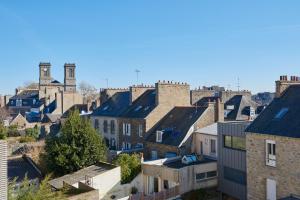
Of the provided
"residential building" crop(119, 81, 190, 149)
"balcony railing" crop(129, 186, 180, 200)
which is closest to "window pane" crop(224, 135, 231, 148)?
"balcony railing" crop(129, 186, 180, 200)

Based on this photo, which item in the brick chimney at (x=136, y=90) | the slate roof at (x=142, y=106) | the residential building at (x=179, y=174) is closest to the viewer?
the residential building at (x=179, y=174)

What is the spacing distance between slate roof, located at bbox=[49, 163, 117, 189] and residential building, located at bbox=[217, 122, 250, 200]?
8269 millimetres

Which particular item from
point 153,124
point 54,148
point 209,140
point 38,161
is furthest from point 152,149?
point 38,161

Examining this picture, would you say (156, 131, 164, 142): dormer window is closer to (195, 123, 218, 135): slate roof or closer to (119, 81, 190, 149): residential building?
(119, 81, 190, 149): residential building

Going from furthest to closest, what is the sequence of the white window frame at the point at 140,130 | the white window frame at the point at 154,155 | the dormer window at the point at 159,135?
1. the white window frame at the point at 140,130
2. the white window frame at the point at 154,155
3. the dormer window at the point at 159,135

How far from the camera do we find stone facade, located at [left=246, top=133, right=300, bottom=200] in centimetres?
2081

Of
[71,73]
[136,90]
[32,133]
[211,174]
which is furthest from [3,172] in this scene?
[71,73]

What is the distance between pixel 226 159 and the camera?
89.5 ft

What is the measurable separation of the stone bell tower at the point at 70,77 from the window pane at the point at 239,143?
267 feet

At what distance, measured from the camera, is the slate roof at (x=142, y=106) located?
3788cm

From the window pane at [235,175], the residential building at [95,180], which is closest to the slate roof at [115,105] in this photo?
the residential building at [95,180]

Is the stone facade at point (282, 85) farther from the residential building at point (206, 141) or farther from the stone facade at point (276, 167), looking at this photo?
the residential building at point (206, 141)

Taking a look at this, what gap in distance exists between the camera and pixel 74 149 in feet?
103

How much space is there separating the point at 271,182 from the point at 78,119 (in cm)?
1748
